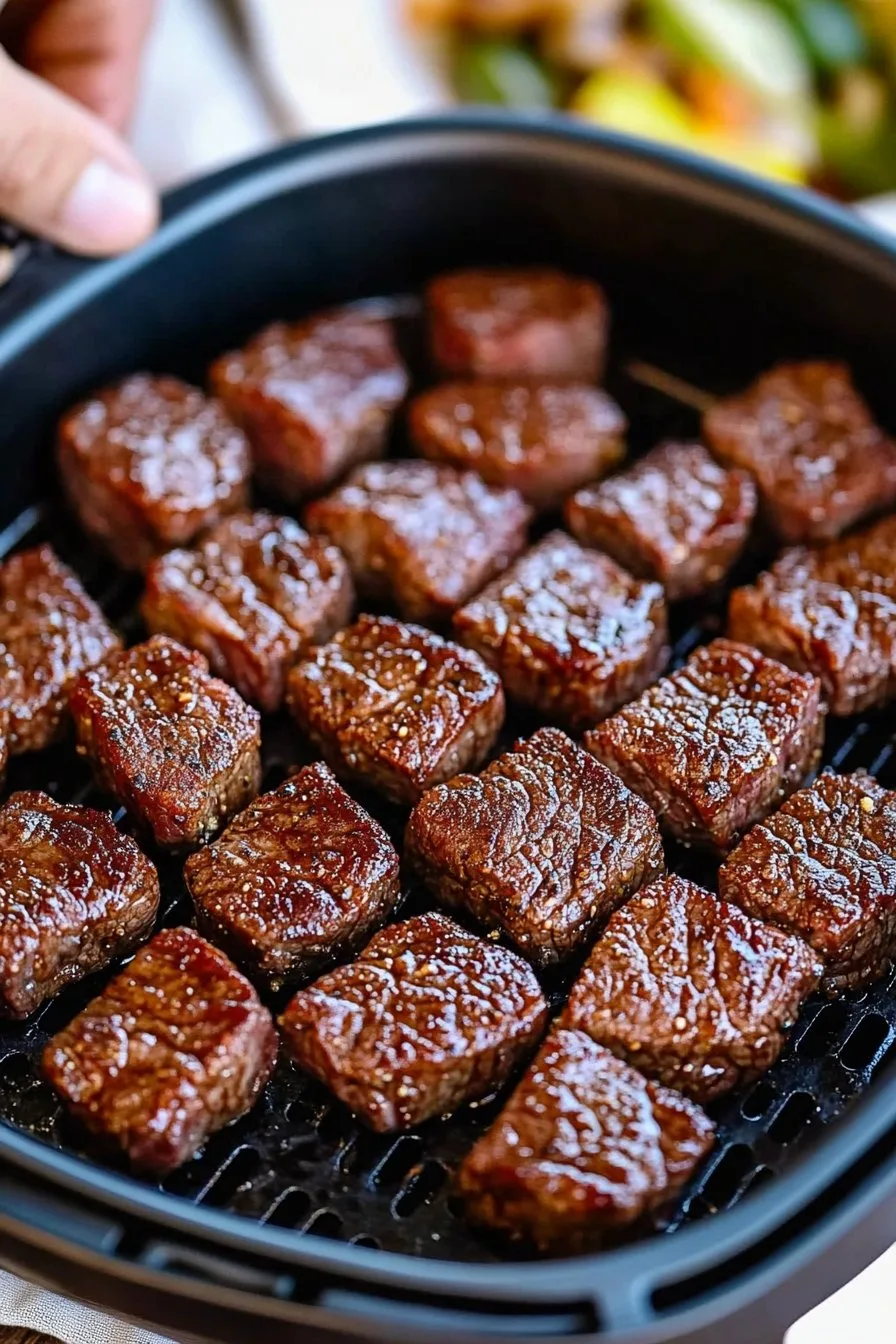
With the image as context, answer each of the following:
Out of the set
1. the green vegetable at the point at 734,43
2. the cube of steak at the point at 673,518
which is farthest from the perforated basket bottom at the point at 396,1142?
the green vegetable at the point at 734,43

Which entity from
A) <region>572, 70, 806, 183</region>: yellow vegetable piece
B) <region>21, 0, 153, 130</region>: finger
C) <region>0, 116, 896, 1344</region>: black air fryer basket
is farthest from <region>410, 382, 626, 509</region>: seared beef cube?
<region>572, 70, 806, 183</region>: yellow vegetable piece

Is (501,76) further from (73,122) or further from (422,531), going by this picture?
(422,531)

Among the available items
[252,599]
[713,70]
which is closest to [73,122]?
[252,599]

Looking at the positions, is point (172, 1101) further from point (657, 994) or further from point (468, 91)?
point (468, 91)

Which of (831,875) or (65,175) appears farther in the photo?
(65,175)

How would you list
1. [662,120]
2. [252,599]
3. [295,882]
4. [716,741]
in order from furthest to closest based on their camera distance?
1. [662,120]
2. [252,599]
3. [716,741]
4. [295,882]

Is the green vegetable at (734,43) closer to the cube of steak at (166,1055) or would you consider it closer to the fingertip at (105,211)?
the fingertip at (105,211)

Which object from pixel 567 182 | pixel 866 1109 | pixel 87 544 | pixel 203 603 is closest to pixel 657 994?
pixel 866 1109
